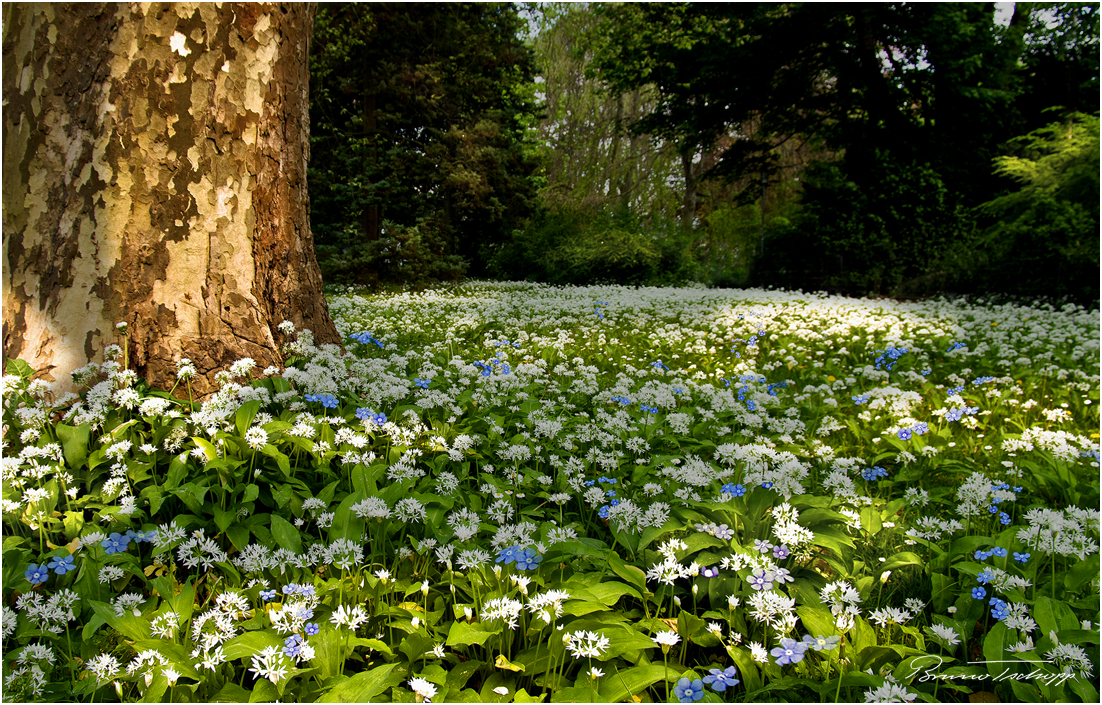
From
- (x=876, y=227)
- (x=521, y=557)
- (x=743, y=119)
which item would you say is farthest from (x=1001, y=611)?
(x=743, y=119)

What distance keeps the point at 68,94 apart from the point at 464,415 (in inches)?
100

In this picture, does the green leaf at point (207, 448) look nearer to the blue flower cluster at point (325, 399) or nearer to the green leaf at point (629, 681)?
the blue flower cluster at point (325, 399)

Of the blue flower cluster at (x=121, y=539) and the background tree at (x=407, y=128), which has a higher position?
the background tree at (x=407, y=128)

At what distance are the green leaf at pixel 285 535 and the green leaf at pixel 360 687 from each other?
64 cm

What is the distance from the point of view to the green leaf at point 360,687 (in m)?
1.40

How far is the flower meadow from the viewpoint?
1554mm

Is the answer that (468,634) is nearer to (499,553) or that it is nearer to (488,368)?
(499,553)

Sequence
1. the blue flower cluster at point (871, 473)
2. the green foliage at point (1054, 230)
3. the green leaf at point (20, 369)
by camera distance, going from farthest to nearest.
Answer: the green foliage at point (1054, 230)
the blue flower cluster at point (871, 473)
the green leaf at point (20, 369)

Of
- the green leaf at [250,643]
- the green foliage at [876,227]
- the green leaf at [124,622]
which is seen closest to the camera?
the green leaf at [250,643]

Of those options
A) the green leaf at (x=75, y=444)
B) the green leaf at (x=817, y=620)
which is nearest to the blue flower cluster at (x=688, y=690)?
the green leaf at (x=817, y=620)

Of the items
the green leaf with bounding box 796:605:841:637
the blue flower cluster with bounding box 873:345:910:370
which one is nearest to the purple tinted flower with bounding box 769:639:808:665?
the green leaf with bounding box 796:605:841:637

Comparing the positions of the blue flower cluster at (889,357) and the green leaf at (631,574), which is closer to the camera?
the green leaf at (631,574)

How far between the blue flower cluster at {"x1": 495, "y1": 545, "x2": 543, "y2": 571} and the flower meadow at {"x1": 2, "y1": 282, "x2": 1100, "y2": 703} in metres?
0.01

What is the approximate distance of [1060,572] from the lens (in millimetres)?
2066
